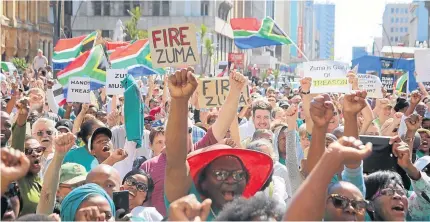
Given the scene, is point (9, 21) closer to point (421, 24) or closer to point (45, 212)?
point (45, 212)

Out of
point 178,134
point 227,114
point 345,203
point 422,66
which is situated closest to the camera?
point 345,203

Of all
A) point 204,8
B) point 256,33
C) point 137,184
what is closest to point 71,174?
point 137,184

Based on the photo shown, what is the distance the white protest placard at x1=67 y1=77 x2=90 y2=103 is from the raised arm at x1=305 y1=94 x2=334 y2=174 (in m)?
7.38

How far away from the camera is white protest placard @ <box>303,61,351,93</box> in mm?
11829

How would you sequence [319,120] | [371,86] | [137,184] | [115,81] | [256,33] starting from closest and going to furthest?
[319,120] → [137,184] → [115,81] → [371,86] → [256,33]

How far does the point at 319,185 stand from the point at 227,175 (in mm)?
1136

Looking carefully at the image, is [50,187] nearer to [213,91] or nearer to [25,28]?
[213,91]

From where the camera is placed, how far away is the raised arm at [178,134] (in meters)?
4.82

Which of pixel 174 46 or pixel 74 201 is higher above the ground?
pixel 174 46

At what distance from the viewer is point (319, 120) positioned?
514 cm

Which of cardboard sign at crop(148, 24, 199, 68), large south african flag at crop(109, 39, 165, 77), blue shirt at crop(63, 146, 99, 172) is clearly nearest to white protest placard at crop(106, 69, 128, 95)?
cardboard sign at crop(148, 24, 199, 68)

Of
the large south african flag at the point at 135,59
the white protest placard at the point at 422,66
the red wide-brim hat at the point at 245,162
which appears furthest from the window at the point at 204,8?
the red wide-brim hat at the point at 245,162

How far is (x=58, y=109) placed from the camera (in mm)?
13359

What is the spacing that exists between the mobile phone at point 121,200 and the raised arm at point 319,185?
1.67m
